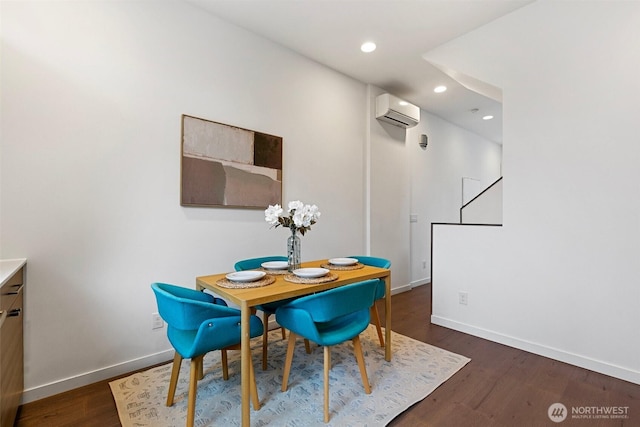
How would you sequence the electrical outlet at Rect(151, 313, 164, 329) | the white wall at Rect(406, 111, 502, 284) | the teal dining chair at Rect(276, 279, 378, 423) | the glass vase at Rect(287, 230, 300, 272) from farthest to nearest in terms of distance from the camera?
1. the white wall at Rect(406, 111, 502, 284)
2. the electrical outlet at Rect(151, 313, 164, 329)
3. the glass vase at Rect(287, 230, 300, 272)
4. the teal dining chair at Rect(276, 279, 378, 423)

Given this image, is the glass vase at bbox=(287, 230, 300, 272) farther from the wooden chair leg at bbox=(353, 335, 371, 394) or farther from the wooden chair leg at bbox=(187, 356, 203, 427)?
the wooden chair leg at bbox=(187, 356, 203, 427)

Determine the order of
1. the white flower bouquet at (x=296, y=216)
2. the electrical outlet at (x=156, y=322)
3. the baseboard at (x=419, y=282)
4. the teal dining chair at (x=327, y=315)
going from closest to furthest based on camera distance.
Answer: the teal dining chair at (x=327, y=315)
the white flower bouquet at (x=296, y=216)
the electrical outlet at (x=156, y=322)
the baseboard at (x=419, y=282)

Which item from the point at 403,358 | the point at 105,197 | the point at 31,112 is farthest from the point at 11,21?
the point at 403,358

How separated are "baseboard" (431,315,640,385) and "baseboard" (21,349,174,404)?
2.66 m

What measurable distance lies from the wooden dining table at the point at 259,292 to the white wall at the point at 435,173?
8.87ft

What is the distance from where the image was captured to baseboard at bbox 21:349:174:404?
1814 mm

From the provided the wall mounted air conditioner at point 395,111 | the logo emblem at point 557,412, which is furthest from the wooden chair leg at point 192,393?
the wall mounted air conditioner at point 395,111

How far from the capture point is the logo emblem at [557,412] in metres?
1.64

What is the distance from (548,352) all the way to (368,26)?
324 cm

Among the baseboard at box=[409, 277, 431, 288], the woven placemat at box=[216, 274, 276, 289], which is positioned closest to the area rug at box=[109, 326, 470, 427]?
the woven placemat at box=[216, 274, 276, 289]

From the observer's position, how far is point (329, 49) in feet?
10.2

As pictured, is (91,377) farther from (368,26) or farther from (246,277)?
(368,26)

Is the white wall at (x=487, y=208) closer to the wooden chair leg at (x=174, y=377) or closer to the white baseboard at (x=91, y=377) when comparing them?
the wooden chair leg at (x=174, y=377)

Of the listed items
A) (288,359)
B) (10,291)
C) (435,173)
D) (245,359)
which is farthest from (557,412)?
(435,173)
